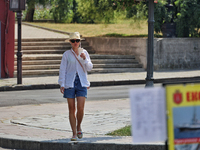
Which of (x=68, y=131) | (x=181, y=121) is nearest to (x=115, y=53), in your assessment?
(x=68, y=131)

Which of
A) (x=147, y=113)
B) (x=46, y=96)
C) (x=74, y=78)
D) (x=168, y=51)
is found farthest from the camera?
(x=168, y=51)

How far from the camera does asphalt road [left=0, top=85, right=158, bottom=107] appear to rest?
11867mm

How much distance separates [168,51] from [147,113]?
17.4 m

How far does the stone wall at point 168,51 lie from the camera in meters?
20.2

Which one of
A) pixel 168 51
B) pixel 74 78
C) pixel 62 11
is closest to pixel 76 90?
pixel 74 78

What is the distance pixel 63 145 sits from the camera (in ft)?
21.3

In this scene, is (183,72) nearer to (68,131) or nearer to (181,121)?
(68,131)

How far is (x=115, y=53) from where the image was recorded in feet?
72.2

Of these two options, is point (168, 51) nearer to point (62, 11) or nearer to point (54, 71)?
point (54, 71)

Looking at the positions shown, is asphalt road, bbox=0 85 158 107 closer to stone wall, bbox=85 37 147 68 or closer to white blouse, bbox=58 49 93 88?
white blouse, bbox=58 49 93 88

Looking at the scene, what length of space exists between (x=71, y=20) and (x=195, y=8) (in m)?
15.5

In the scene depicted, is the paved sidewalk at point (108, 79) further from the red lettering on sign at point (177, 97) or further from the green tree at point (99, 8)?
the red lettering on sign at point (177, 97)

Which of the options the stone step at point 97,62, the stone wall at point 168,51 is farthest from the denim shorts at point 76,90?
the stone wall at point 168,51

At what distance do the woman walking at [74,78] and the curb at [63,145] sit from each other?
0.93ft
